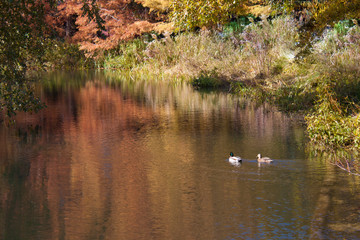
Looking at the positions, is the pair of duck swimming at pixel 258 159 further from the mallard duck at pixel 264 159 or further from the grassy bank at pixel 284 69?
the grassy bank at pixel 284 69

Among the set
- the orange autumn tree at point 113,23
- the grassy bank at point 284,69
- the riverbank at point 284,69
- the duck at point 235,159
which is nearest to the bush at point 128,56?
the orange autumn tree at point 113,23

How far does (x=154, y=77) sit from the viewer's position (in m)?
31.5

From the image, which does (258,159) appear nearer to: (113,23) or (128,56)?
(128,56)

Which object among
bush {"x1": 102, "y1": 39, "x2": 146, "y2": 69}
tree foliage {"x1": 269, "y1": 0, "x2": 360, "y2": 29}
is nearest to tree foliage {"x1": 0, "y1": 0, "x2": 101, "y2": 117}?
tree foliage {"x1": 269, "y1": 0, "x2": 360, "y2": 29}

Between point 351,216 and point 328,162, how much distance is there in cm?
301

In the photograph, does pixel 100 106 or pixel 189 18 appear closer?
pixel 189 18

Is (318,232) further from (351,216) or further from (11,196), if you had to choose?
(11,196)

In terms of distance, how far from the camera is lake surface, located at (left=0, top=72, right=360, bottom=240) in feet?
24.7

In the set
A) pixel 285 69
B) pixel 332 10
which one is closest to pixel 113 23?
pixel 285 69

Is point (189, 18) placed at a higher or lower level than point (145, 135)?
higher

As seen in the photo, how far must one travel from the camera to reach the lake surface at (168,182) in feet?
24.7

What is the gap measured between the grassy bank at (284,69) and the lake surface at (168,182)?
833mm

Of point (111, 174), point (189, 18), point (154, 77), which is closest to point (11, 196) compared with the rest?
point (111, 174)

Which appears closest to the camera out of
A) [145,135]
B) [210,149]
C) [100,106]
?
[210,149]
